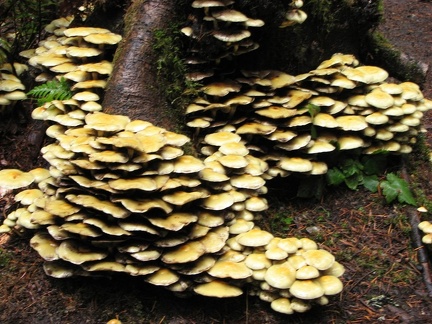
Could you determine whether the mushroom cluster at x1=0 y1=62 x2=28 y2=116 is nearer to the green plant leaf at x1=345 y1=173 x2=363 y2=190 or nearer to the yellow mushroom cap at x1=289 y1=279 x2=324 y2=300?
the yellow mushroom cap at x1=289 y1=279 x2=324 y2=300

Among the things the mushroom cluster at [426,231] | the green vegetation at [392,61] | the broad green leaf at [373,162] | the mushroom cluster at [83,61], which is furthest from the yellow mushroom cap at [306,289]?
the green vegetation at [392,61]

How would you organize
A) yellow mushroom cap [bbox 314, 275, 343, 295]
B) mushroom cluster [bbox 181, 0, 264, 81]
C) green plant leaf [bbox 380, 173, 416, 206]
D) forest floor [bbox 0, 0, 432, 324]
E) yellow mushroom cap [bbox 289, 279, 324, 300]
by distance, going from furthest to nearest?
green plant leaf [bbox 380, 173, 416, 206] → mushroom cluster [bbox 181, 0, 264, 81] → forest floor [bbox 0, 0, 432, 324] → yellow mushroom cap [bbox 314, 275, 343, 295] → yellow mushroom cap [bbox 289, 279, 324, 300]

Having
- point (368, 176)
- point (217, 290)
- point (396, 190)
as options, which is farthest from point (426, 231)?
point (217, 290)

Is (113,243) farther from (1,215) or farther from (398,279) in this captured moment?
(398,279)

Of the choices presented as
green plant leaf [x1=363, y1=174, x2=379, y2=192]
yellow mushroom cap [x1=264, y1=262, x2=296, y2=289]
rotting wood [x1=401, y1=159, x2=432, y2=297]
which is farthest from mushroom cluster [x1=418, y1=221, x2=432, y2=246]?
yellow mushroom cap [x1=264, y1=262, x2=296, y2=289]

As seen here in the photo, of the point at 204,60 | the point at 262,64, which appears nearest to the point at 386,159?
the point at 262,64
